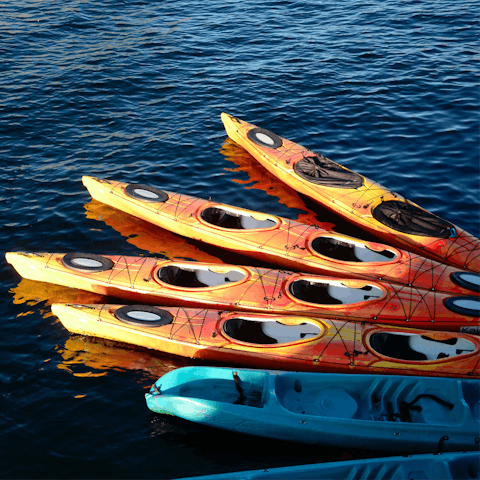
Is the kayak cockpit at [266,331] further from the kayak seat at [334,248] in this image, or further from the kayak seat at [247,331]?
the kayak seat at [334,248]

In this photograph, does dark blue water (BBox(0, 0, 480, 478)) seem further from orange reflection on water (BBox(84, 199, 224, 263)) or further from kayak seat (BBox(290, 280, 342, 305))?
kayak seat (BBox(290, 280, 342, 305))

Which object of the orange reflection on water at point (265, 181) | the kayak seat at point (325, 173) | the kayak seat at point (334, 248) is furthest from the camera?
the orange reflection on water at point (265, 181)

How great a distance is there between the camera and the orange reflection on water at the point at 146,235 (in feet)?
42.2

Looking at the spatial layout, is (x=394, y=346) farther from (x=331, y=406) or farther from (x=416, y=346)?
(x=331, y=406)

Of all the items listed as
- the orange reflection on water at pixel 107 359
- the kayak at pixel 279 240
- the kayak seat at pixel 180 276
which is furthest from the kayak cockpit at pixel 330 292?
the orange reflection on water at pixel 107 359

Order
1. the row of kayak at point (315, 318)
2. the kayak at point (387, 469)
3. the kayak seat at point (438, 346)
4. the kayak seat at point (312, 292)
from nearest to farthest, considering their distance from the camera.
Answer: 1. the kayak at point (387, 469)
2. the row of kayak at point (315, 318)
3. the kayak seat at point (438, 346)
4. the kayak seat at point (312, 292)

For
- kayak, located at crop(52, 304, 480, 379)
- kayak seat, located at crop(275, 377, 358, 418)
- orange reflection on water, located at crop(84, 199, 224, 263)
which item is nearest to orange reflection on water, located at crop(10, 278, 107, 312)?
kayak, located at crop(52, 304, 480, 379)

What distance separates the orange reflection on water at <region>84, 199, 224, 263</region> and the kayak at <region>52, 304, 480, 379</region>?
2.78m

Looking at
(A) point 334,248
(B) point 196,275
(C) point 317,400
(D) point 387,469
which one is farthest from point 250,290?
(D) point 387,469

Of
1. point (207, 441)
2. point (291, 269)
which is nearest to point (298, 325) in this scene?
point (291, 269)

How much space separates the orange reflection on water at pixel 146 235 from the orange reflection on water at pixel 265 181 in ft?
9.80

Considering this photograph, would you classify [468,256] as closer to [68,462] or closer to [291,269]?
[291,269]

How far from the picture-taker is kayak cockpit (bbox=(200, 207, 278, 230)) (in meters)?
12.6

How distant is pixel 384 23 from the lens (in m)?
23.4
